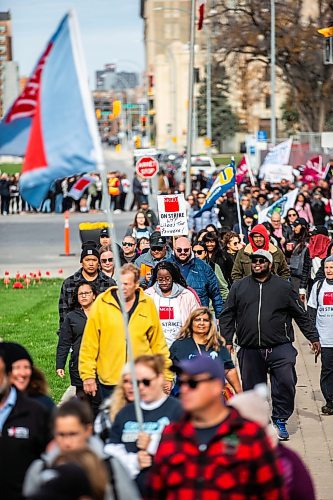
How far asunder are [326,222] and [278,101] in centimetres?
9632

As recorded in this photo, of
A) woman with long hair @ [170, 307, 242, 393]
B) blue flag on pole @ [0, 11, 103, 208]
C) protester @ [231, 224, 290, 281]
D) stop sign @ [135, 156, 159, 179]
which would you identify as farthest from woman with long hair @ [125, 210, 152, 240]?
blue flag on pole @ [0, 11, 103, 208]

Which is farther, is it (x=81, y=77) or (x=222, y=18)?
(x=222, y=18)

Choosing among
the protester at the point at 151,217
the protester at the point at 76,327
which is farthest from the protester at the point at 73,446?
the protester at the point at 151,217

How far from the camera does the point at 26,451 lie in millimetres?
6848

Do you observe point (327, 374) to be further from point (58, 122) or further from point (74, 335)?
point (58, 122)

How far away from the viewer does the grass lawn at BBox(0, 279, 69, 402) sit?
648 inches

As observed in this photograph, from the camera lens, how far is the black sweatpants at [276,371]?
39.9 ft

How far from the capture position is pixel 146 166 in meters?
29.9

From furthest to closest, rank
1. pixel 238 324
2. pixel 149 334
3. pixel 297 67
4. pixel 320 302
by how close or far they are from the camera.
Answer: pixel 297 67, pixel 320 302, pixel 238 324, pixel 149 334

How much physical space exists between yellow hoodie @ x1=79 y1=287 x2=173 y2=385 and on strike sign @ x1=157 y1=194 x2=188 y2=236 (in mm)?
8091

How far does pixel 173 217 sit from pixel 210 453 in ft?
42.5

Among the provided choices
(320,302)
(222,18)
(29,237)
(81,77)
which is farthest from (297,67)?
(81,77)

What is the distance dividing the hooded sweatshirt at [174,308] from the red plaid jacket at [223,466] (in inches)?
237

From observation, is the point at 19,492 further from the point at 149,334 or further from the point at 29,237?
the point at 29,237
